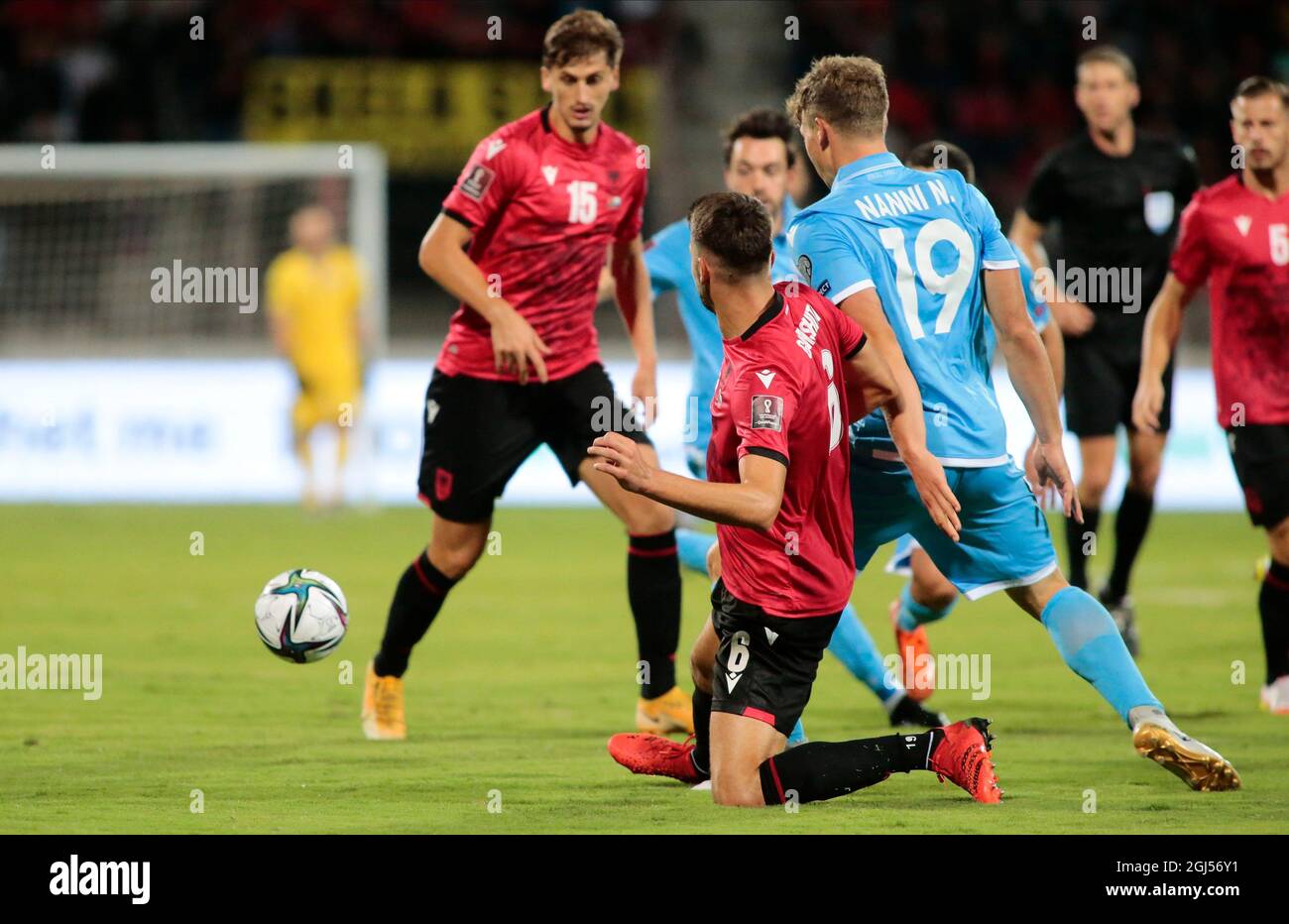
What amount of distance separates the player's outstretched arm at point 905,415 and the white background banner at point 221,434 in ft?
29.6

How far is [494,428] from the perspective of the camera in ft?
20.9

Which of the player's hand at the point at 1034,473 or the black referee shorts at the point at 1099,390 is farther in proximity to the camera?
the black referee shorts at the point at 1099,390

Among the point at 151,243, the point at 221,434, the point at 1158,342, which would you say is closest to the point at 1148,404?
the point at 1158,342

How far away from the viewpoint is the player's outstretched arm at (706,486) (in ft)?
14.3

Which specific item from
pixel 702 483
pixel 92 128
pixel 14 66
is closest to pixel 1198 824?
pixel 702 483

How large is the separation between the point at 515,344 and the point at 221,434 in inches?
→ 371

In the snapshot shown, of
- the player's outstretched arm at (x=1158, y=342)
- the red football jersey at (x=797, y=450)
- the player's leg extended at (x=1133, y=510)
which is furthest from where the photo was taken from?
the player's leg extended at (x=1133, y=510)

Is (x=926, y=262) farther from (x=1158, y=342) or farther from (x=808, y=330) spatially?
(x=1158, y=342)

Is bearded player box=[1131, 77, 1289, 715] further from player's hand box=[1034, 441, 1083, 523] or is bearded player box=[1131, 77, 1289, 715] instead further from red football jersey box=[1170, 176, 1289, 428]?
player's hand box=[1034, 441, 1083, 523]

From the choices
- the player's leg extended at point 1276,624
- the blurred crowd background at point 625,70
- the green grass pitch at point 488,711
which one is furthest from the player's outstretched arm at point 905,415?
the blurred crowd background at point 625,70

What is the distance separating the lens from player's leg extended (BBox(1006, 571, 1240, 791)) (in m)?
4.97

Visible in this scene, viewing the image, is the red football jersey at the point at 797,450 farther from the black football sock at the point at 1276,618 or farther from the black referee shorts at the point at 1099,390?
the black referee shorts at the point at 1099,390

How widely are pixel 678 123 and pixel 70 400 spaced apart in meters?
8.50

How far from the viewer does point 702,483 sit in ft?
14.8
